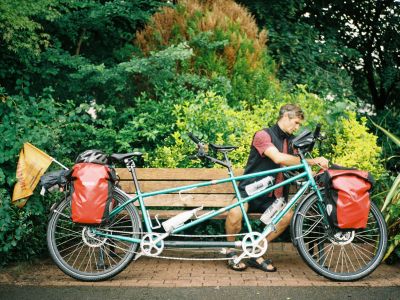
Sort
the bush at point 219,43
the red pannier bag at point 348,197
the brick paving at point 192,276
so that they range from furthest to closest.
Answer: the bush at point 219,43 < the brick paving at point 192,276 < the red pannier bag at point 348,197

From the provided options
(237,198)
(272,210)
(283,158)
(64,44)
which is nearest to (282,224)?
(272,210)

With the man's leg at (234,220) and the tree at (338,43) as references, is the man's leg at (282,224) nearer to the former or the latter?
the man's leg at (234,220)

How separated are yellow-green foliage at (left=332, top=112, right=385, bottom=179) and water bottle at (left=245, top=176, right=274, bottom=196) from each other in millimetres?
1066

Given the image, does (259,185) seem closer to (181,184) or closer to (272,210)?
(272,210)

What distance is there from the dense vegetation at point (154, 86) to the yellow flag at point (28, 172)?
0.35 feet

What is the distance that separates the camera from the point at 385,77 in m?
12.0

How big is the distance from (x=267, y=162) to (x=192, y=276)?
4.05ft

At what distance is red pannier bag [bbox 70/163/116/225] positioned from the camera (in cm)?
487

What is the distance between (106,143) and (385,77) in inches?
285

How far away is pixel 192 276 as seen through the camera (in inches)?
208

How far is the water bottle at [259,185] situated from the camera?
5.30m

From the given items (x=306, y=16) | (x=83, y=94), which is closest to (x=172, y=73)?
(x=83, y=94)

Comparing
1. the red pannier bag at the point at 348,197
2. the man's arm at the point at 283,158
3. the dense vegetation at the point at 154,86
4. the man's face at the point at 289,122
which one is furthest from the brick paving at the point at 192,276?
the man's face at the point at 289,122

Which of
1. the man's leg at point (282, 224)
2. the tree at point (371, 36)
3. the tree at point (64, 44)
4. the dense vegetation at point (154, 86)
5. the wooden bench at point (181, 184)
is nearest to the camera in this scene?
the man's leg at point (282, 224)
